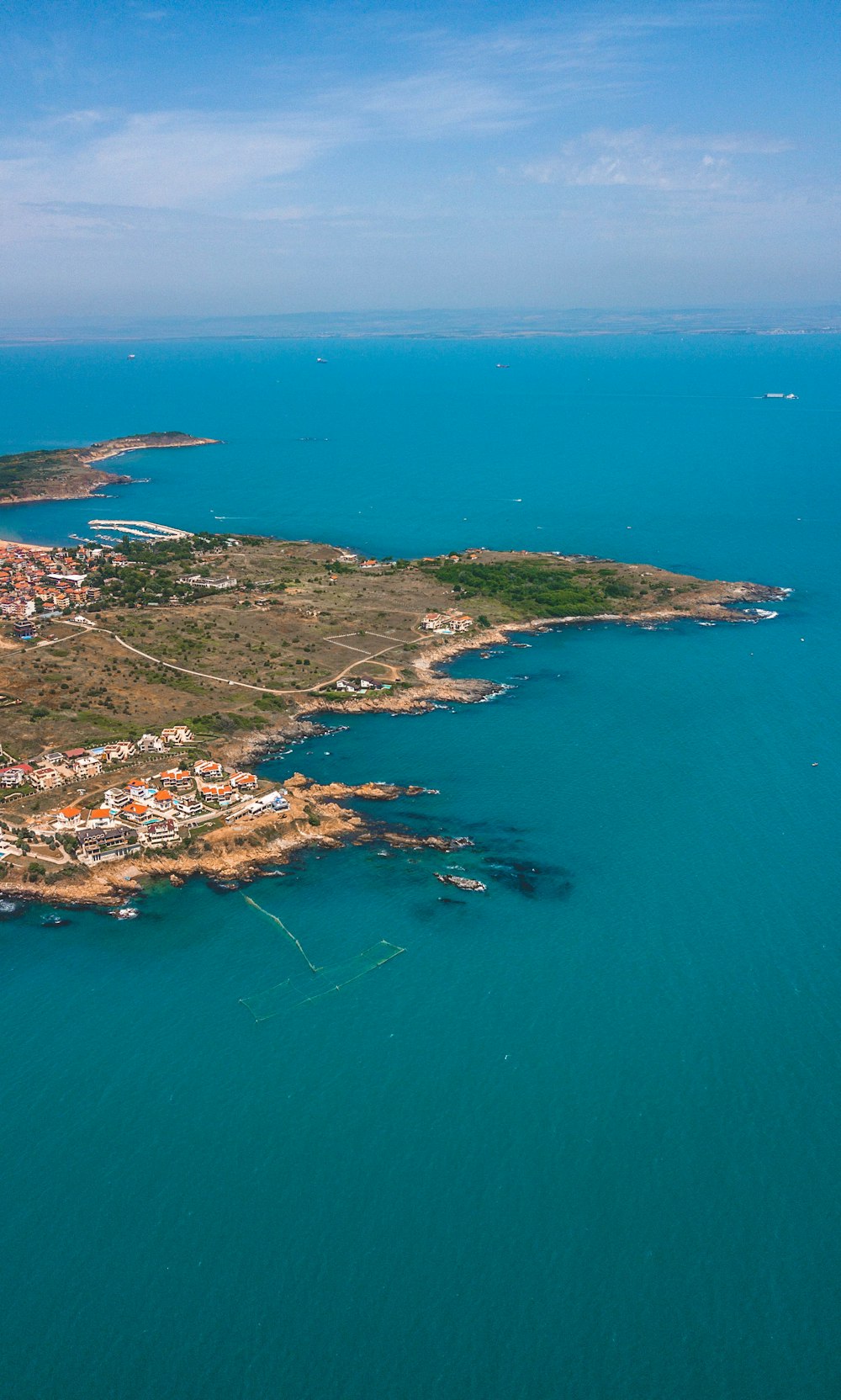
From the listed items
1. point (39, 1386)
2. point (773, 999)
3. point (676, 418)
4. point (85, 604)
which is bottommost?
point (39, 1386)

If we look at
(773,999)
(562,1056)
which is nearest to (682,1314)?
(562,1056)

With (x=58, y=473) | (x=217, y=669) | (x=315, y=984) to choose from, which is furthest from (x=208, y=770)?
(x=58, y=473)

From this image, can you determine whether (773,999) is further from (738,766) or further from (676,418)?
(676,418)

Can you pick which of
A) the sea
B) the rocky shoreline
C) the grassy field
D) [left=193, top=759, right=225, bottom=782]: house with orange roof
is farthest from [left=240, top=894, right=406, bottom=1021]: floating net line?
the grassy field

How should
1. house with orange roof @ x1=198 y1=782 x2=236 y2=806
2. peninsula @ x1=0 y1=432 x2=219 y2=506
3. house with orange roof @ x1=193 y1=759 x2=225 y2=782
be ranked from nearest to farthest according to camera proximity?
1. house with orange roof @ x1=198 y1=782 x2=236 y2=806
2. house with orange roof @ x1=193 y1=759 x2=225 y2=782
3. peninsula @ x1=0 y1=432 x2=219 y2=506

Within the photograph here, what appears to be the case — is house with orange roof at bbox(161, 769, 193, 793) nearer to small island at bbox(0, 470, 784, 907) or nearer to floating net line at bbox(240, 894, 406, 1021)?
small island at bbox(0, 470, 784, 907)

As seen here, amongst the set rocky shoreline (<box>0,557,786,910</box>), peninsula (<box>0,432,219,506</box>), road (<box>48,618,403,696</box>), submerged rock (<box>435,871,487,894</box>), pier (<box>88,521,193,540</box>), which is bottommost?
submerged rock (<box>435,871,487,894</box>)

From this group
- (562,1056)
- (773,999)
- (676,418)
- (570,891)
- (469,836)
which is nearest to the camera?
(562,1056)
